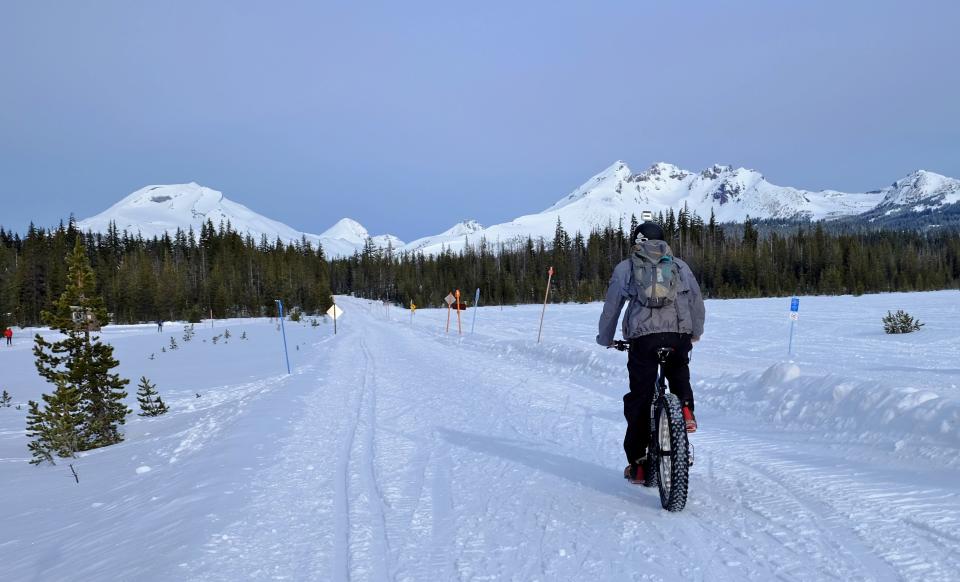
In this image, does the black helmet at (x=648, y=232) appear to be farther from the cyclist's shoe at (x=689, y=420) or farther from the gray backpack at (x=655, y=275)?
the cyclist's shoe at (x=689, y=420)

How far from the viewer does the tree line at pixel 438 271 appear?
→ 264 ft

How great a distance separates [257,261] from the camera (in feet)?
377

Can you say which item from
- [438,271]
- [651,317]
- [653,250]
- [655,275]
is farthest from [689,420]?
[438,271]

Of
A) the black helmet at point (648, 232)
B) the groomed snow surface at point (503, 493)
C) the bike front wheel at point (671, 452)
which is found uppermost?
the black helmet at point (648, 232)

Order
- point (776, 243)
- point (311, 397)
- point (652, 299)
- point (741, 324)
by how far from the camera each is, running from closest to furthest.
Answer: point (652, 299)
point (311, 397)
point (741, 324)
point (776, 243)

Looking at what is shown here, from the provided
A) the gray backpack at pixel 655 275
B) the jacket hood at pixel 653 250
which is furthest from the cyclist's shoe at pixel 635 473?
the jacket hood at pixel 653 250

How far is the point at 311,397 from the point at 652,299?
8.29m

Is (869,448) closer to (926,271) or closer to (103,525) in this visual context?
(103,525)

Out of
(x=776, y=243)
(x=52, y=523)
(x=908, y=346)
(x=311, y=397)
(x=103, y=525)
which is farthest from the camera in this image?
(x=776, y=243)

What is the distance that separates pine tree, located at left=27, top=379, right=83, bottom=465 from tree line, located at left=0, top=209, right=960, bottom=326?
65068 millimetres

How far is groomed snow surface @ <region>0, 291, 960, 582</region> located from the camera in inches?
141

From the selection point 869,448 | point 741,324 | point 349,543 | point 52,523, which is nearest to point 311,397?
point 52,523

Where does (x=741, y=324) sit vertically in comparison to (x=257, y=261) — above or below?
below

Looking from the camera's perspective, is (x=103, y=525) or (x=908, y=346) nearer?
(x=103, y=525)
